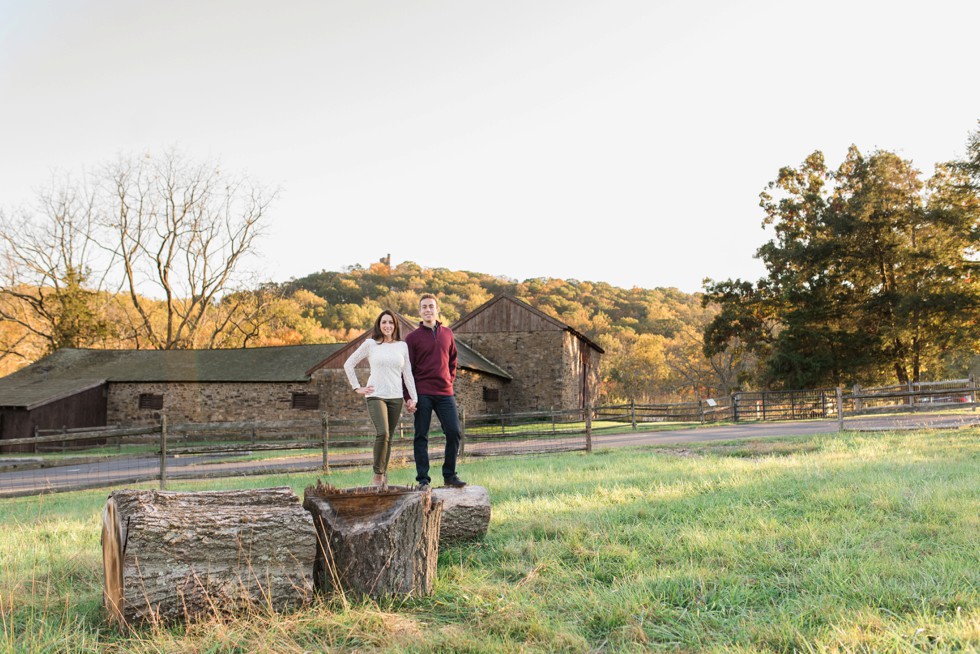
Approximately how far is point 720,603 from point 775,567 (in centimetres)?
85

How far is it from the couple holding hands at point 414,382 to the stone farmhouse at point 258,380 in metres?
18.7

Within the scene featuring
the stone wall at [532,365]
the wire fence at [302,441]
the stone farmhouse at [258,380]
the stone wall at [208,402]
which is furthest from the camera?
the stone wall at [532,365]

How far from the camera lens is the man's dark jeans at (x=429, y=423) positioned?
6461 millimetres

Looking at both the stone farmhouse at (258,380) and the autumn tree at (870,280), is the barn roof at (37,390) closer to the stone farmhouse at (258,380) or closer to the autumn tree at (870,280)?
the stone farmhouse at (258,380)

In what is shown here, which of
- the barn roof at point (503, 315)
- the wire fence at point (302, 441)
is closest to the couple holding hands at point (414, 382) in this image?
the wire fence at point (302, 441)

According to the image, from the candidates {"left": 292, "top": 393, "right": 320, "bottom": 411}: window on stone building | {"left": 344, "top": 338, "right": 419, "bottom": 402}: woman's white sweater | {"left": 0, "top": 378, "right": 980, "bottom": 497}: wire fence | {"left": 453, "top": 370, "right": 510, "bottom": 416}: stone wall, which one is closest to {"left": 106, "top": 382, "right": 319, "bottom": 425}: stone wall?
{"left": 292, "top": 393, "right": 320, "bottom": 411}: window on stone building

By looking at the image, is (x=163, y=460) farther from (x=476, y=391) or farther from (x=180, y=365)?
(x=180, y=365)

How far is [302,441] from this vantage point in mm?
16141

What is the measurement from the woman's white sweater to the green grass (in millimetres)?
1617

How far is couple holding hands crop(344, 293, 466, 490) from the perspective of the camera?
636 cm

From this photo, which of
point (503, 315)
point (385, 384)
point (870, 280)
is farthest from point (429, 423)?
point (870, 280)

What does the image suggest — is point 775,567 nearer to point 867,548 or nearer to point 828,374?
point 867,548

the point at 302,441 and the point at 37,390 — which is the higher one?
the point at 37,390

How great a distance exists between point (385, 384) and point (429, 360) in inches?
20.5
